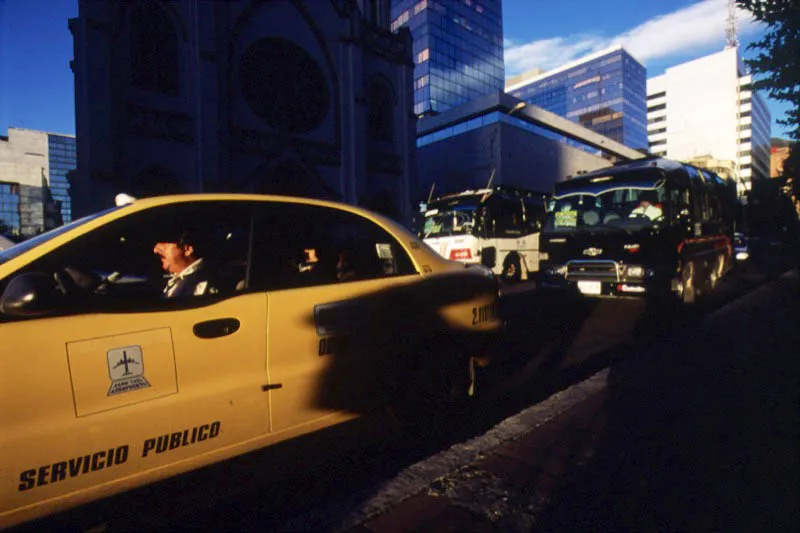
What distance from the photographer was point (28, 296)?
1590 mm

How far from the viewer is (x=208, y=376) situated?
2.02m

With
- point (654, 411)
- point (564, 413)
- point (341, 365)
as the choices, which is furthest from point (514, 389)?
point (341, 365)

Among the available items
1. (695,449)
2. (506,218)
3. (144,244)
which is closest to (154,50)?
(506,218)

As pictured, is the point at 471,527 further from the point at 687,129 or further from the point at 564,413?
the point at 687,129

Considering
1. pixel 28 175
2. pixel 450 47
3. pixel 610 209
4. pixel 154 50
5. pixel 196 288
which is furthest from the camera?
pixel 450 47

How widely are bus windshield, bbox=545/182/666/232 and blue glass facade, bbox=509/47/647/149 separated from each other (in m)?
103

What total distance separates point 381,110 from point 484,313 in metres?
21.6

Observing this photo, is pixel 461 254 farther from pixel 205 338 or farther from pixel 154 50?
pixel 154 50

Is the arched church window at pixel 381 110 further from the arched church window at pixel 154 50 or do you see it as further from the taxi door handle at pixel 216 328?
the taxi door handle at pixel 216 328

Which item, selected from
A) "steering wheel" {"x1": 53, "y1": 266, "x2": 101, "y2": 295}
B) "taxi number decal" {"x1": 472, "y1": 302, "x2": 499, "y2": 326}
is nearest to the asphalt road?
"taxi number decal" {"x1": 472, "y1": 302, "x2": 499, "y2": 326}

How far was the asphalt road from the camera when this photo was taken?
1.95m

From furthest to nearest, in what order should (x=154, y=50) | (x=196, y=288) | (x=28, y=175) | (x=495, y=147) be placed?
(x=28, y=175)
(x=495, y=147)
(x=154, y=50)
(x=196, y=288)

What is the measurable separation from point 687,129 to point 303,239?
369 ft

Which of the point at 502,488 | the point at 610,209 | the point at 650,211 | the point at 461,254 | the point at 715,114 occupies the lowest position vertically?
the point at 502,488
